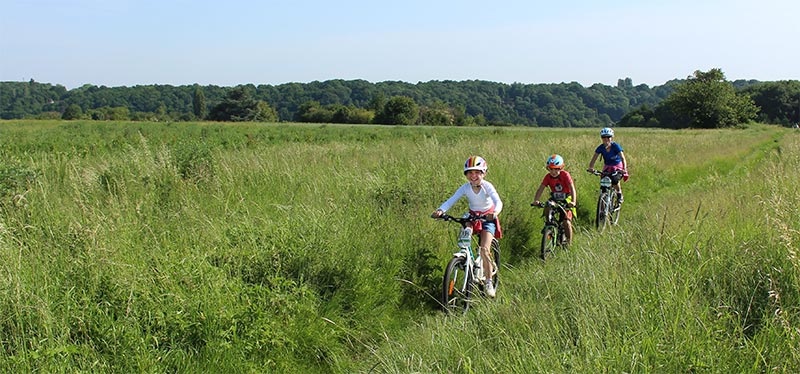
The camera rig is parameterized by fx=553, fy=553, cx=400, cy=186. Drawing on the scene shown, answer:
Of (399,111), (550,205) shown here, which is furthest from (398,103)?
(550,205)

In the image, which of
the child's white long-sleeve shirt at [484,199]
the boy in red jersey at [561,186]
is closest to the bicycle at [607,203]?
the boy in red jersey at [561,186]

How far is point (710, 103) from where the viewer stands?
81.1 m

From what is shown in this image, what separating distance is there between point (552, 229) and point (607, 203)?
2.74 m

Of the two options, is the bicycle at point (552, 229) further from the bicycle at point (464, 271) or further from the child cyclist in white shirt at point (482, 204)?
the bicycle at point (464, 271)

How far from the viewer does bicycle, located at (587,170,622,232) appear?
1035 cm

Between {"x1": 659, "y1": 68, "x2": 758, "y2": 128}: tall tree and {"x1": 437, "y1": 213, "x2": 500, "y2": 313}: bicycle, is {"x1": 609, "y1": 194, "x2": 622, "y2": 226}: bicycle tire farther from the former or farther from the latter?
{"x1": 659, "y1": 68, "x2": 758, "y2": 128}: tall tree

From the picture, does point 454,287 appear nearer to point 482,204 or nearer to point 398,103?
point 482,204

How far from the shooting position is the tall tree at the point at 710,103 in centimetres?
8038

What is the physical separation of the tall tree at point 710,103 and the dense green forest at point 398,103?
0.91 feet

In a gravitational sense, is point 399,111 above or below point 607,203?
above

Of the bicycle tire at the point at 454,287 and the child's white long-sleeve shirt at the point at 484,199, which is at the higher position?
the child's white long-sleeve shirt at the point at 484,199

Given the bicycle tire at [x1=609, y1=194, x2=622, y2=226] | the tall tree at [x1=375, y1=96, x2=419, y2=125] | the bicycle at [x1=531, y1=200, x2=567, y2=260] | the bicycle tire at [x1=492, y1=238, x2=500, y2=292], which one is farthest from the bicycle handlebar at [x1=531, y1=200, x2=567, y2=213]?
the tall tree at [x1=375, y1=96, x2=419, y2=125]

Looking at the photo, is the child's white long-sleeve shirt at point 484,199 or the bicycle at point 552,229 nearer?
the child's white long-sleeve shirt at point 484,199

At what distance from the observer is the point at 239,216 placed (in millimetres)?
6691
